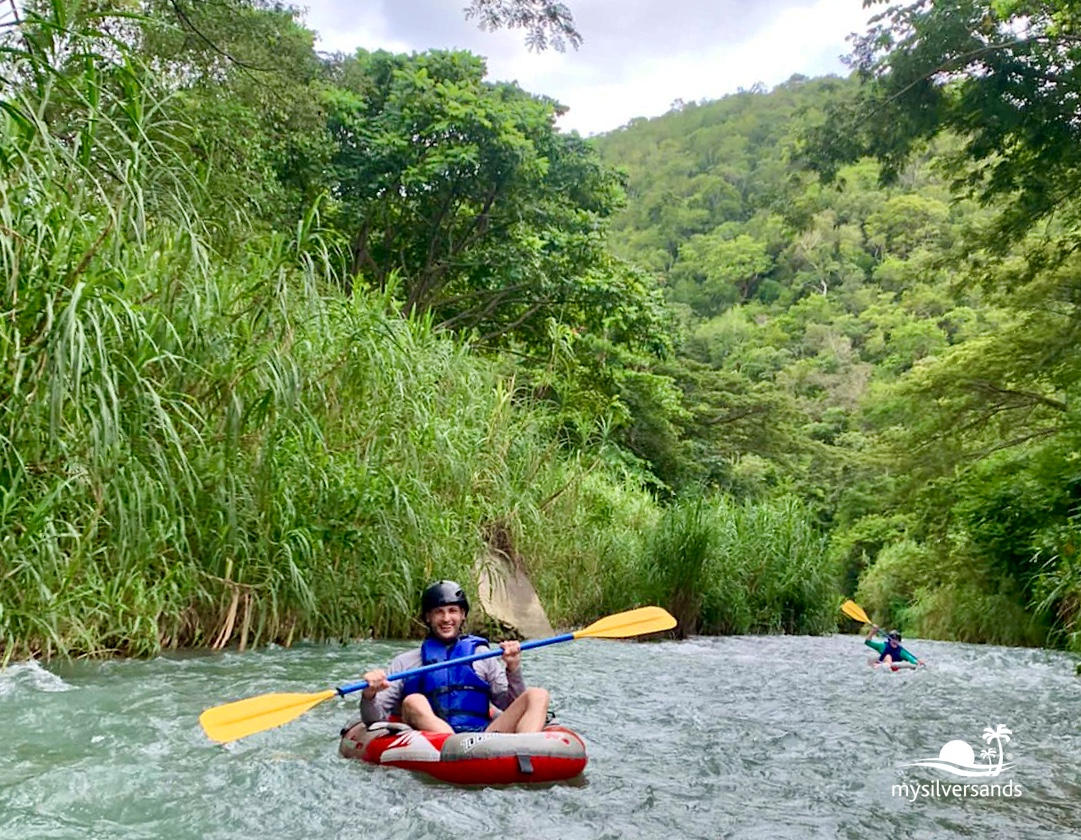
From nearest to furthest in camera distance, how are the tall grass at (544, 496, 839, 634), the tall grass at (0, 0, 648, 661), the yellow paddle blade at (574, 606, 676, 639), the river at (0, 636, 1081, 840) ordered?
the river at (0, 636, 1081, 840), the tall grass at (0, 0, 648, 661), the yellow paddle blade at (574, 606, 676, 639), the tall grass at (544, 496, 839, 634)

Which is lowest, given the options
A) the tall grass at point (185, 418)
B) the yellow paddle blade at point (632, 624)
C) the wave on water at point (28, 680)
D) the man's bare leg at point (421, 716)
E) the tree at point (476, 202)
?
the man's bare leg at point (421, 716)

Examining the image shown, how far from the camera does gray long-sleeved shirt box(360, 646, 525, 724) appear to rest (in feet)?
11.9

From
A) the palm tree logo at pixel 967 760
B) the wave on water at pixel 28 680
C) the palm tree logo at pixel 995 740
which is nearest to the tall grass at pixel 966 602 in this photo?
the palm tree logo at pixel 995 740

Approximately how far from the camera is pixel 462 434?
673 cm

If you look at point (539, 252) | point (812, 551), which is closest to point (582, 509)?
point (812, 551)

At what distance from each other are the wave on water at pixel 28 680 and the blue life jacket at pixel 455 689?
1.46 metres

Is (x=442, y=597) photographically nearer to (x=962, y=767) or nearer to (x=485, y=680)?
(x=485, y=680)

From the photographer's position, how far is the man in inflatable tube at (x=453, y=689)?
3.47 meters

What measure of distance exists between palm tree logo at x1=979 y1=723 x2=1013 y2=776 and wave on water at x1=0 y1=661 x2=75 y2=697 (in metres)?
3.63

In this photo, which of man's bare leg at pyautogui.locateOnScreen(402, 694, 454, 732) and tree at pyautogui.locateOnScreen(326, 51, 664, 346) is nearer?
man's bare leg at pyautogui.locateOnScreen(402, 694, 454, 732)

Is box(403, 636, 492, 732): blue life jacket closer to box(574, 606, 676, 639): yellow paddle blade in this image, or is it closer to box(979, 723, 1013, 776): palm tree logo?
box(574, 606, 676, 639): yellow paddle blade

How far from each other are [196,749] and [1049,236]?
11.2m

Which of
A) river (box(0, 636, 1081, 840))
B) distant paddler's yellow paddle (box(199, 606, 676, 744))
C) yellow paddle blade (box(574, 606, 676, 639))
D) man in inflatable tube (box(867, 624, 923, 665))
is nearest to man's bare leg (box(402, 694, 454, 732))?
distant paddler's yellow paddle (box(199, 606, 676, 744))

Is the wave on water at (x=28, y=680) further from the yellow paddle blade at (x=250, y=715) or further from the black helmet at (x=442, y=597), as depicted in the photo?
the black helmet at (x=442, y=597)
